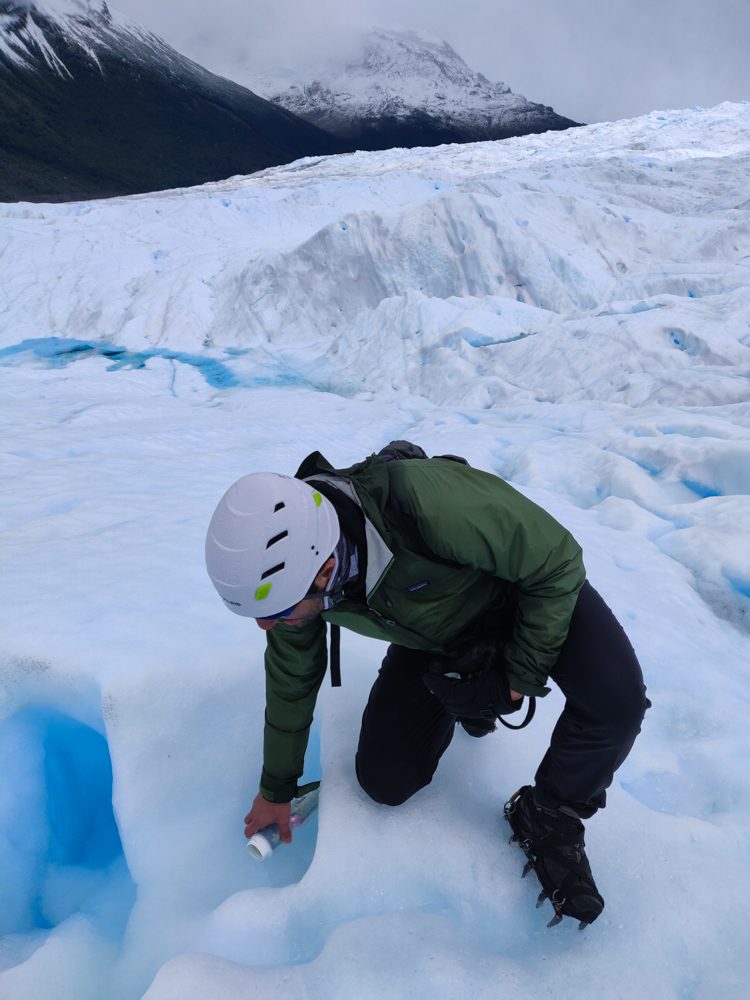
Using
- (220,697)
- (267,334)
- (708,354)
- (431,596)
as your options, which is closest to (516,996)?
(431,596)

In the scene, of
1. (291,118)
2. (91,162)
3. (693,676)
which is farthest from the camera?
(291,118)

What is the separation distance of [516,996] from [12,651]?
1.68m

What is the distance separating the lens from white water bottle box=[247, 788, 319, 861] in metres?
1.45

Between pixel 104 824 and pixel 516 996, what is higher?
pixel 516 996

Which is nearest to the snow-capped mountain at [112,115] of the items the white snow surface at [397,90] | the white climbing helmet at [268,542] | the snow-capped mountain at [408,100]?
the snow-capped mountain at [408,100]

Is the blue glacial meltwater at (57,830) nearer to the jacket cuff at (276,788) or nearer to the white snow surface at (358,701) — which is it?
the white snow surface at (358,701)

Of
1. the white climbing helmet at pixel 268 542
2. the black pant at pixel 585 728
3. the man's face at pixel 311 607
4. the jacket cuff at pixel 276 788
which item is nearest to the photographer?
the white climbing helmet at pixel 268 542

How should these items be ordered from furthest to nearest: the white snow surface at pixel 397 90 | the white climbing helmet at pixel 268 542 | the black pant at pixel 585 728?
the white snow surface at pixel 397 90, the black pant at pixel 585 728, the white climbing helmet at pixel 268 542

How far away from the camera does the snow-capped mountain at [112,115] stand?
144ft

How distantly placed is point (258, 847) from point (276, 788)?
181 millimetres

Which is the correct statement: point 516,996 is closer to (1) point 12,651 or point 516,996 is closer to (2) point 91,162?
(1) point 12,651

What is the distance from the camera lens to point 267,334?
32.4 ft

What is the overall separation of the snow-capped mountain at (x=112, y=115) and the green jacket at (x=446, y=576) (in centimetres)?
4574

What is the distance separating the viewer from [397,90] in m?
83.6
